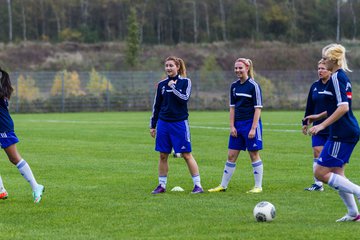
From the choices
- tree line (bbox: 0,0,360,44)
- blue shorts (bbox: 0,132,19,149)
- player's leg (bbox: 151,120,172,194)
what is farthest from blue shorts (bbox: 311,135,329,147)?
tree line (bbox: 0,0,360,44)

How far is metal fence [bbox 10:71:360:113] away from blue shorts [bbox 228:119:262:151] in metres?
39.4

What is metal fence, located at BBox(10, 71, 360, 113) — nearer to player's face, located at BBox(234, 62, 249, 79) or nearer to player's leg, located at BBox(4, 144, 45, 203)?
player's face, located at BBox(234, 62, 249, 79)

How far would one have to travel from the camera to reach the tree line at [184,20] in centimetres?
10019

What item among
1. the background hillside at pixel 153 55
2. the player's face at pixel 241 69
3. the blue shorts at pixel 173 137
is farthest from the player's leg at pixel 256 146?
the background hillside at pixel 153 55

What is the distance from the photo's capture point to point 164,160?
1236 cm

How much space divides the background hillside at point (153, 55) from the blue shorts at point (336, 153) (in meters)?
64.7

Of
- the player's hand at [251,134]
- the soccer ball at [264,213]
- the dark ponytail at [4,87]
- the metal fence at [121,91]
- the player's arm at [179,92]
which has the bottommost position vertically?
the metal fence at [121,91]

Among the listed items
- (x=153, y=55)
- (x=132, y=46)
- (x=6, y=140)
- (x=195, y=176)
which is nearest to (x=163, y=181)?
(x=195, y=176)

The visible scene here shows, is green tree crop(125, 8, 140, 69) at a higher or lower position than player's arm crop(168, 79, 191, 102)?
lower

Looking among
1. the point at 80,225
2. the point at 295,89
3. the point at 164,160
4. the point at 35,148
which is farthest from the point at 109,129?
the point at 295,89

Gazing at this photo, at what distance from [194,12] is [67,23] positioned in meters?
16.9

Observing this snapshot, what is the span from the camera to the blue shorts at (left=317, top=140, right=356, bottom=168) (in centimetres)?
910

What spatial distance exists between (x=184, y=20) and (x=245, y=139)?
92639mm

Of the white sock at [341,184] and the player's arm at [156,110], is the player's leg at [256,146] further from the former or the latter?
the white sock at [341,184]
